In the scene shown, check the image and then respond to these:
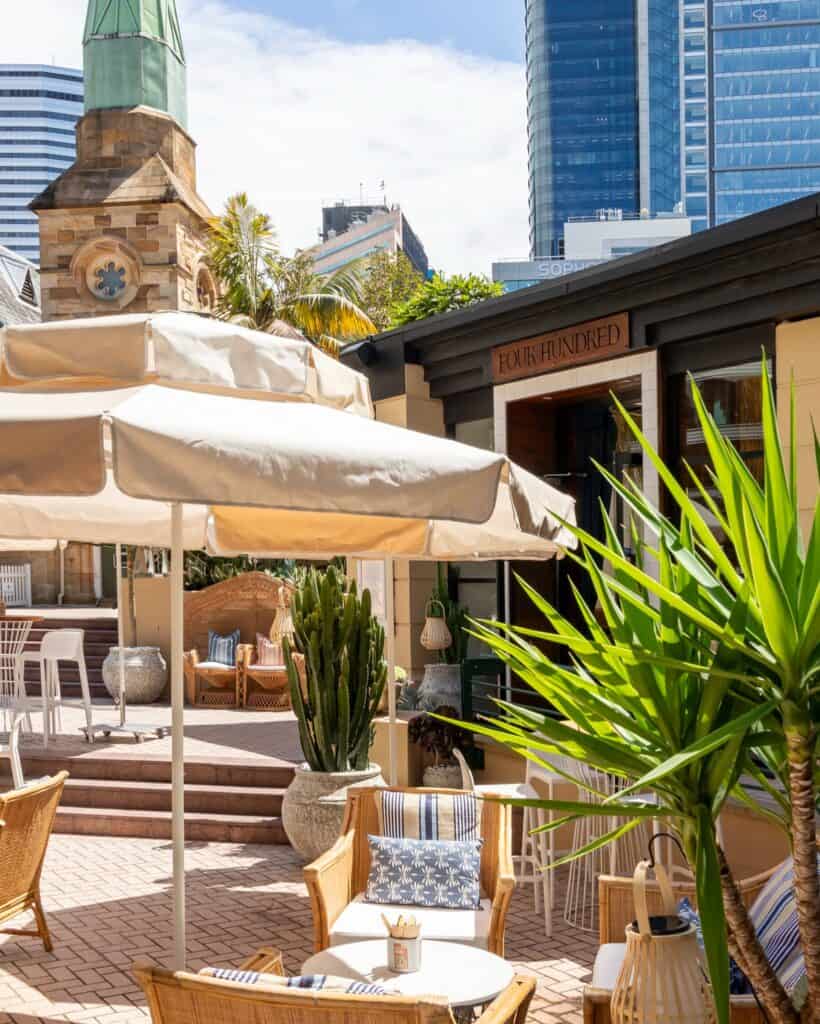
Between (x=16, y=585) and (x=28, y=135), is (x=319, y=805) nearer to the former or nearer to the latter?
(x=16, y=585)

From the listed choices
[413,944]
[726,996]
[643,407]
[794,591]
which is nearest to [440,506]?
[413,944]

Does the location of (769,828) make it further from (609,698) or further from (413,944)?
(609,698)

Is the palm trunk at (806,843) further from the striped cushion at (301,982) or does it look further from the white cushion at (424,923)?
the white cushion at (424,923)

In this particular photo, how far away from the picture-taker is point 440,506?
4414 millimetres

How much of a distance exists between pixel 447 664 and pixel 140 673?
546 cm

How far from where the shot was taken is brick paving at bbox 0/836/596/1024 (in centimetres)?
556

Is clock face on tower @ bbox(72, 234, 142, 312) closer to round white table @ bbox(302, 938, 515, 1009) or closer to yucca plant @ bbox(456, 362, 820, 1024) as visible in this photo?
round white table @ bbox(302, 938, 515, 1009)

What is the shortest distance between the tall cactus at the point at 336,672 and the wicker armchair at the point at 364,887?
1.79 m

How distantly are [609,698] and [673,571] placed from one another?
344 mm

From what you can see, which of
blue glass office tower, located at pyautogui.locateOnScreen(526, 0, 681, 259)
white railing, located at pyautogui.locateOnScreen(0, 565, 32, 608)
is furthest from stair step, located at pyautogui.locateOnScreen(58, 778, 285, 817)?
blue glass office tower, located at pyautogui.locateOnScreen(526, 0, 681, 259)

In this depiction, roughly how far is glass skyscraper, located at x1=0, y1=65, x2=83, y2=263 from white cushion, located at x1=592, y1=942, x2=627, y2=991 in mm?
166921

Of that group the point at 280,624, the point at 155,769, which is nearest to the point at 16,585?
the point at 280,624

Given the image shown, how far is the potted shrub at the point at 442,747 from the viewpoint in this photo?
8.75 meters

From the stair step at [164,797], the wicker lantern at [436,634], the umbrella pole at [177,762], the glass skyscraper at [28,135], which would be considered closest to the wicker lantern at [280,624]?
the wicker lantern at [436,634]
